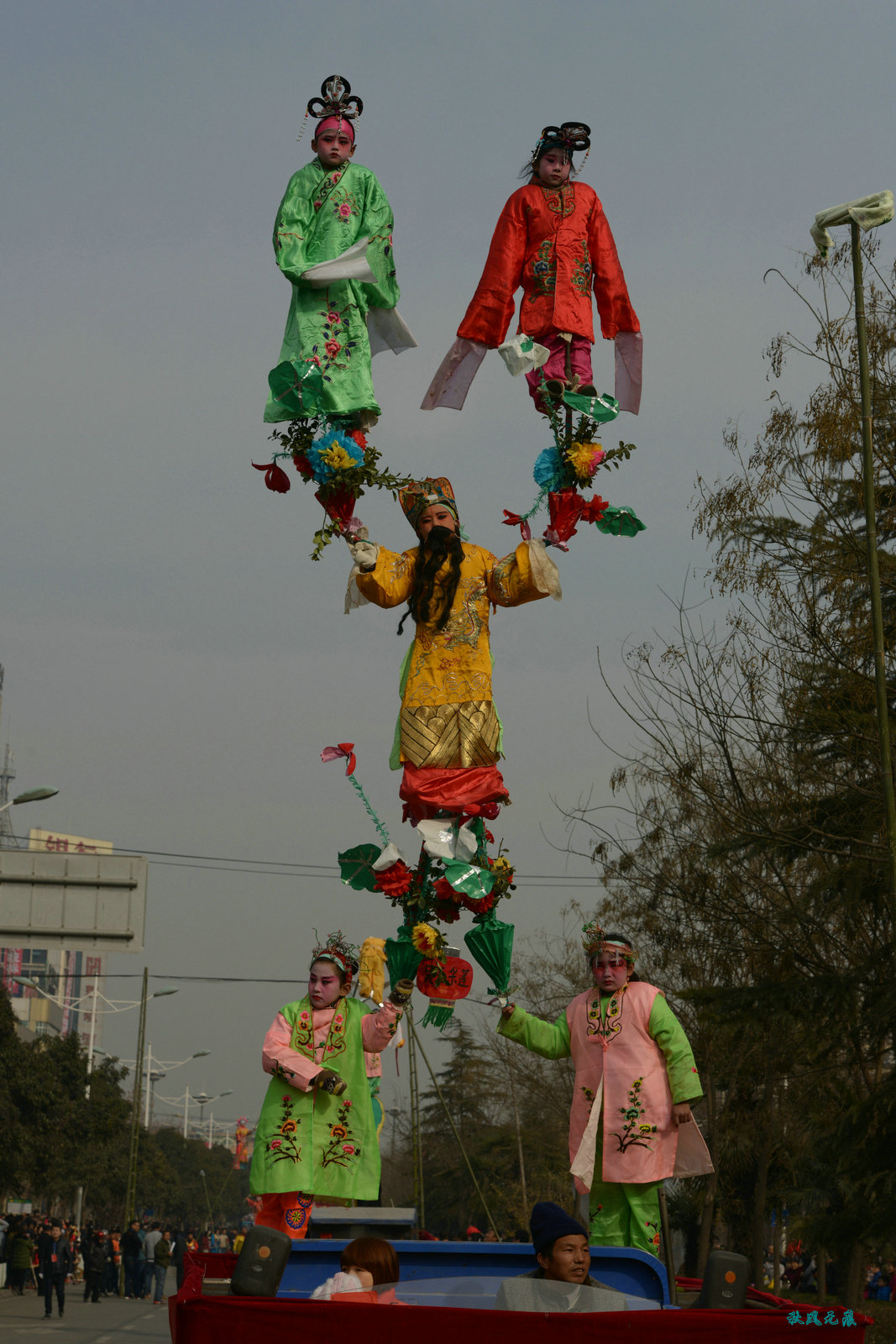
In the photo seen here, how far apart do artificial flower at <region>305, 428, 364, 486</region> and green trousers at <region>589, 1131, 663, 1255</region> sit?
11.0 feet

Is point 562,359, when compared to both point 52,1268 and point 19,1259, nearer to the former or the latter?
point 52,1268

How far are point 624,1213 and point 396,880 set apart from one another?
1861mm

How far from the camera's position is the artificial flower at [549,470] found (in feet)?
24.2

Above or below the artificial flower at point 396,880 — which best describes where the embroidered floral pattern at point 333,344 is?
→ above

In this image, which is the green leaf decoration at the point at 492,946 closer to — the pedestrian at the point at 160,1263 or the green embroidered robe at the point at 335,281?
the green embroidered robe at the point at 335,281

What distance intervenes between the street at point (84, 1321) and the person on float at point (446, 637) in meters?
10.3

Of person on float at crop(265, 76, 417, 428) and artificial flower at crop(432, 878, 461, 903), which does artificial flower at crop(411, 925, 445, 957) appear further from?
person on float at crop(265, 76, 417, 428)

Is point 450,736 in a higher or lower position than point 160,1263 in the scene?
higher

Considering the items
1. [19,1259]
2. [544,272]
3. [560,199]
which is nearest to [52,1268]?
[19,1259]

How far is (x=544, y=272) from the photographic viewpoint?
7.87 m

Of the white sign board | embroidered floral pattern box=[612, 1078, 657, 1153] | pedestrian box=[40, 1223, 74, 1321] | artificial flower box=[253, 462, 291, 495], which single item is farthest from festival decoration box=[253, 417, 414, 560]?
pedestrian box=[40, 1223, 74, 1321]

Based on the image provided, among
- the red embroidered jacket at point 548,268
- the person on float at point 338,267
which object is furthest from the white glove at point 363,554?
the red embroidered jacket at point 548,268

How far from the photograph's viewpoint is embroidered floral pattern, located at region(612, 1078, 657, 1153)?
7.03 m

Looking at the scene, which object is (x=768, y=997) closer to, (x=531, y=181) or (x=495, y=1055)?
(x=531, y=181)
